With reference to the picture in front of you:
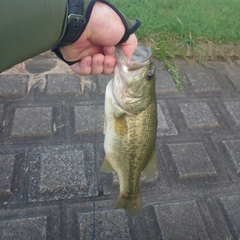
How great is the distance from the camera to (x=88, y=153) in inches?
108

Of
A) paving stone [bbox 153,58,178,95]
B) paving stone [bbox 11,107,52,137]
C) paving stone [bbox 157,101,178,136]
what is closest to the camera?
paving stone [bbox 11,107,52,137]

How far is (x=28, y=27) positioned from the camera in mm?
1309

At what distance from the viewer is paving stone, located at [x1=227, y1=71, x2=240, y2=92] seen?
369cm

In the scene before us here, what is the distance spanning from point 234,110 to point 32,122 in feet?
7.08

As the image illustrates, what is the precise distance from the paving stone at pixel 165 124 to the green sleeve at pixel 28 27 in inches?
70.1

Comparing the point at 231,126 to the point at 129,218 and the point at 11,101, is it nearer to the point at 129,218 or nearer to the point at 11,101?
the point at 129,218

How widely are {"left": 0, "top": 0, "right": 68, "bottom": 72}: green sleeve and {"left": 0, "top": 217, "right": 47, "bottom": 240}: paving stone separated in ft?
4.38

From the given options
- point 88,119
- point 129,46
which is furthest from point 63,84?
point 129,46

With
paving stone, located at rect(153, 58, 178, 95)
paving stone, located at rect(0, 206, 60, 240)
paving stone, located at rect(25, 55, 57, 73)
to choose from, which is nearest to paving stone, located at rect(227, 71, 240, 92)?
paving stone, located at rect(153, 58, 178, 95)

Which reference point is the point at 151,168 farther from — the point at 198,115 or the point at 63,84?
the point at 63,84

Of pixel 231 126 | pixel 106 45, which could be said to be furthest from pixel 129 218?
pixel 231 126

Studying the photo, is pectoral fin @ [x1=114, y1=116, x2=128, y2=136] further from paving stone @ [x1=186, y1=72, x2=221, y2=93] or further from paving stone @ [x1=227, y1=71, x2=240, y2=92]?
paving stone @ [x1=227, y1=71, x2=240, y2=92]

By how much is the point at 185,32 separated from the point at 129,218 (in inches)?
107

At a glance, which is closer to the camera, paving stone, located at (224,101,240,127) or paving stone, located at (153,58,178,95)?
paving stone, located at (224,101,240,127)
